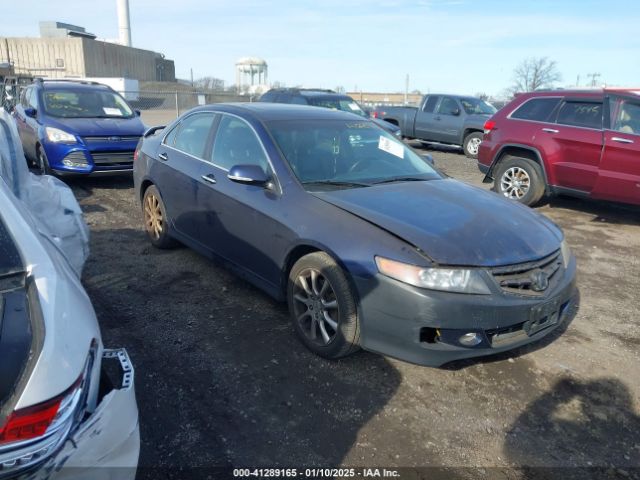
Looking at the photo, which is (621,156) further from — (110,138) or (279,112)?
(110,138)

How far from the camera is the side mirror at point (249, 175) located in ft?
11.9

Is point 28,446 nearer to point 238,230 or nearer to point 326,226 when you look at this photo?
point 326,226

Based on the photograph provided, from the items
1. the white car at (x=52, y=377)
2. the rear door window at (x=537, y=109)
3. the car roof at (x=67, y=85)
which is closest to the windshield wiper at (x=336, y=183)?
the white car at (x=52, y=377)

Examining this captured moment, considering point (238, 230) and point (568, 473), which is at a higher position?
point (238, 230)

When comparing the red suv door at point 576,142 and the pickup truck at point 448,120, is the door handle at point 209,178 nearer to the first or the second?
the red suv door at point 576,142

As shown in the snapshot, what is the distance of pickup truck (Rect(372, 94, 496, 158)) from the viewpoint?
1379cm

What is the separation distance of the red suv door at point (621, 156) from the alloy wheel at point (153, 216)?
5719 mm

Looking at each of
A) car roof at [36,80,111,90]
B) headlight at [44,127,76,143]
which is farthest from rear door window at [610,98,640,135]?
car roof at [36,80,111,90]

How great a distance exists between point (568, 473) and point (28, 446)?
7.88 feet

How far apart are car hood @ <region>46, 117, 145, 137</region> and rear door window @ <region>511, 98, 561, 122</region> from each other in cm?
638

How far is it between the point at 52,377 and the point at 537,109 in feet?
25.7

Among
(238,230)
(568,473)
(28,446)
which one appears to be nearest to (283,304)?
(238,230)

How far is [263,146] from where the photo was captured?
3.91 m

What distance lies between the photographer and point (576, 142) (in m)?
7.05
